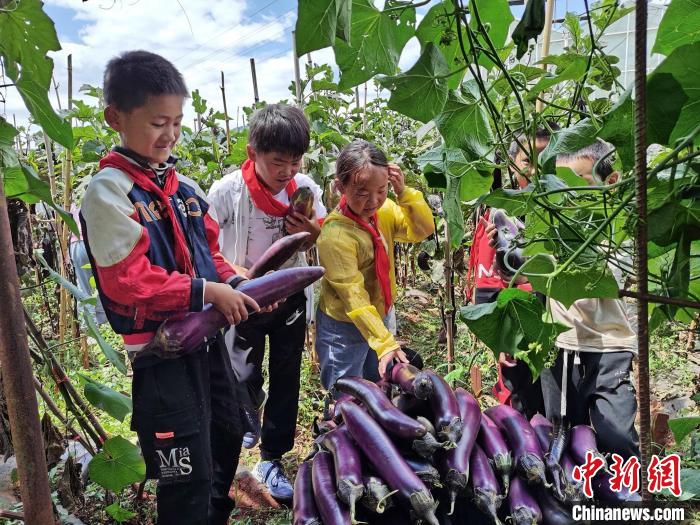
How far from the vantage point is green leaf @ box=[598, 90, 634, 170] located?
0.53 m

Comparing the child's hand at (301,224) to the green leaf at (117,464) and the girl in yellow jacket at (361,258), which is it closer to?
the girl in yellow jacket at (361,258)

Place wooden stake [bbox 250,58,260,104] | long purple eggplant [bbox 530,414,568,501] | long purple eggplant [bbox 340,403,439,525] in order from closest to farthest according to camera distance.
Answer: long purple eggplant [bbox 340,403,439,525], long purple eggplant [bbox 530,414,568,501], wooden stake [bbox 250,58,260,104]

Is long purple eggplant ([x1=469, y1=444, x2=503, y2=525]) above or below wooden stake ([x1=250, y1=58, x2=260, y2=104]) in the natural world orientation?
below

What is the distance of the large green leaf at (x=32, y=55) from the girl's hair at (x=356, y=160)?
1.14m

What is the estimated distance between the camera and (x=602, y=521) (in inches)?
48.8

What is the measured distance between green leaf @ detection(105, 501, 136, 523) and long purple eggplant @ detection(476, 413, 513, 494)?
1212 millimetres

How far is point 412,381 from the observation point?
1480 millimetres

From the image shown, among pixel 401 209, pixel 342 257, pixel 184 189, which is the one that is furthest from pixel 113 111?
pixel 401 209

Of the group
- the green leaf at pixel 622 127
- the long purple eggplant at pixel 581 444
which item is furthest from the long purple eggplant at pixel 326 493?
the green leaf at pixel 622 127

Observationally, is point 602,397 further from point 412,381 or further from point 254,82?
point 254,82

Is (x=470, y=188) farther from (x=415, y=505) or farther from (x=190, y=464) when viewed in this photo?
(x=190, y=464)

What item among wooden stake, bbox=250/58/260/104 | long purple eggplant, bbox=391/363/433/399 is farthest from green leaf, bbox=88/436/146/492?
wooden stake, bbox=250/58/260/104

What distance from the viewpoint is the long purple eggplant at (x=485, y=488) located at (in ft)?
3.95

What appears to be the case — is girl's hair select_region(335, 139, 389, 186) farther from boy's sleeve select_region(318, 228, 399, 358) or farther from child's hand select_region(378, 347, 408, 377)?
child's hand select_region(378, 347, 408, 377)
